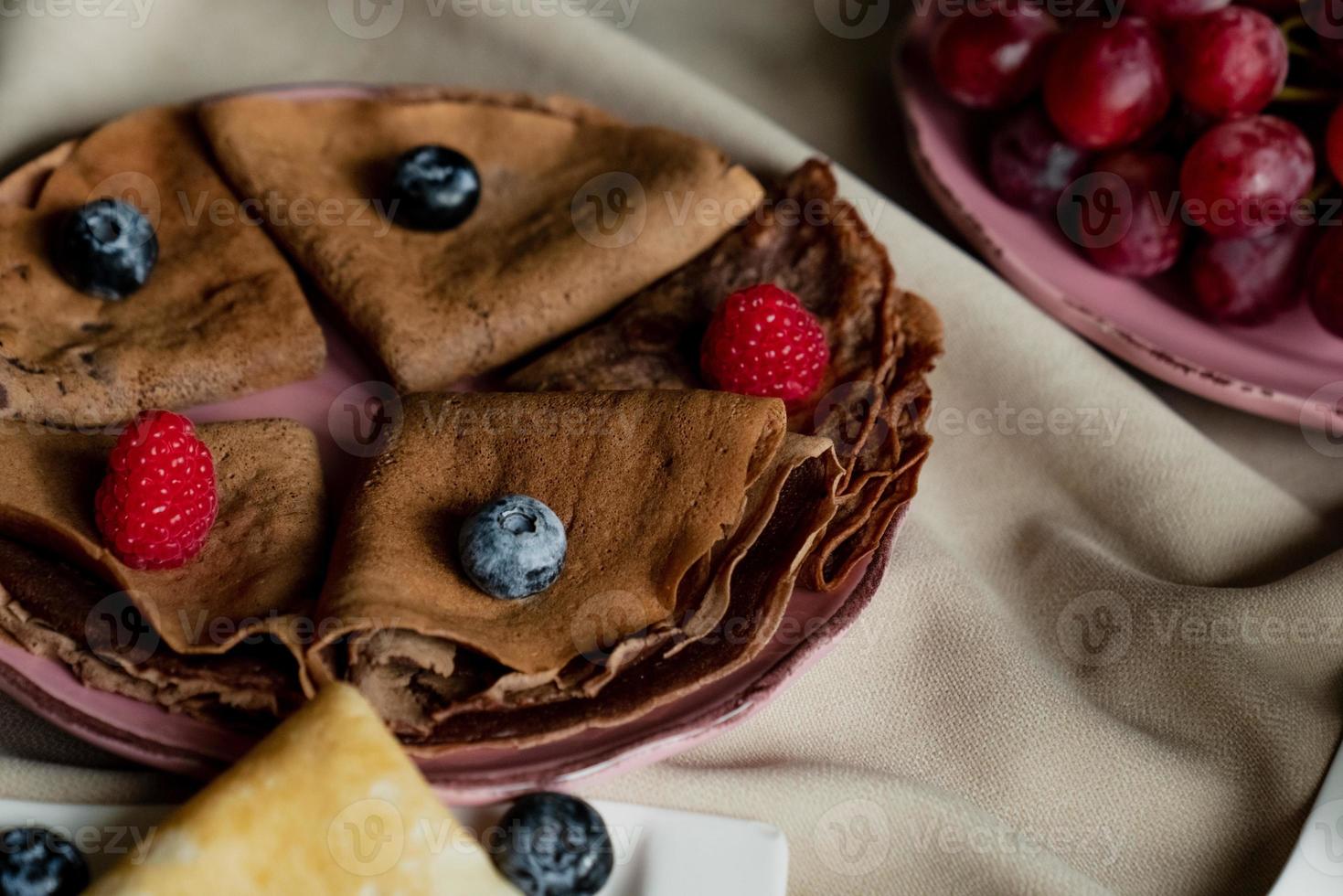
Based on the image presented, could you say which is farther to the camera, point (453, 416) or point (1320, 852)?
point (453, 416)

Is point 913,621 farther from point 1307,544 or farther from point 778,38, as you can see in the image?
point 778,38

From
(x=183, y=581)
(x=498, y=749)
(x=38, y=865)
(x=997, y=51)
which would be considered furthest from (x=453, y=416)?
(x=997, y=51)

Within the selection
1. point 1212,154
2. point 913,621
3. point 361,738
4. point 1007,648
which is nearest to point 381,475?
point 361,738

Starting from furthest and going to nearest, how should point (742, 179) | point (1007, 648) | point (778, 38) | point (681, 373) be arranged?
1. point (778, 38)
2. point (742, 179)
3. point (681, 373)
4. point (1007, 648)

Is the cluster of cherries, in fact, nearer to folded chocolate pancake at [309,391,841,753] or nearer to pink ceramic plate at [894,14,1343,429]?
pink ceramic plate at [894,14,1343,429]

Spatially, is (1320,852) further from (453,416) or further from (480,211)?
(480,211)

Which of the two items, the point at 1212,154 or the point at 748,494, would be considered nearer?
the point at 748,494
